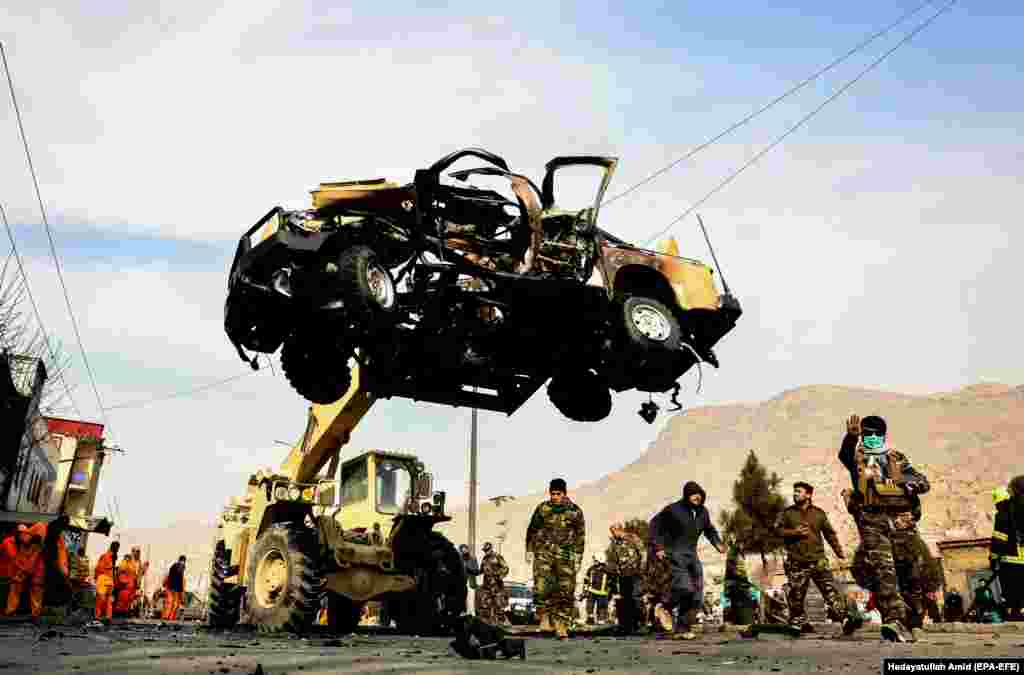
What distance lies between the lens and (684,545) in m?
10.3

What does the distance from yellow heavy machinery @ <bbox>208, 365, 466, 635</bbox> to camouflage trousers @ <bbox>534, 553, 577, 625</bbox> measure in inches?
67.5

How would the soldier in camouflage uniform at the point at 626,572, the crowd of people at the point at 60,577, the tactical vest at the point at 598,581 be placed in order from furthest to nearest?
the tactical vest at the point at 598,581, the crowd of people at the point at 60,577, the soldier in camouflage uniform at the point at 626,572

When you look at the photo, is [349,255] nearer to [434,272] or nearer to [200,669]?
[434,272]

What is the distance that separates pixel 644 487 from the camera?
396 ft

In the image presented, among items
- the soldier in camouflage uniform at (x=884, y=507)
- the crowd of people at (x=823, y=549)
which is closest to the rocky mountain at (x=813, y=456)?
the crowd of people at (x=823, y=549)

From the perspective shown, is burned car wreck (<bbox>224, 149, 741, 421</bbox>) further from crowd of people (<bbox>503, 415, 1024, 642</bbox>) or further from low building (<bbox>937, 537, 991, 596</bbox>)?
low building (<bbox>937, 537, 991, 596</bbox>)

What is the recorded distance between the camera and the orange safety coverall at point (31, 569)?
15523 millimetres

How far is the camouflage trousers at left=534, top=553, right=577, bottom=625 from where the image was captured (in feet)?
33.0

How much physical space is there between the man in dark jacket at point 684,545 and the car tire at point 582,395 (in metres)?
1.35

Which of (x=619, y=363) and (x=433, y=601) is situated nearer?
(x=619, y=363)

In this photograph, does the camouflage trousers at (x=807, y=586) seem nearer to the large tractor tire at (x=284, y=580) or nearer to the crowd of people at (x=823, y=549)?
the crowd of people at (x=823, y=549)

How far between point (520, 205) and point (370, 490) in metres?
4.71

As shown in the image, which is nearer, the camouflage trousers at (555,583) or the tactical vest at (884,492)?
the tactical vest at (884,492)

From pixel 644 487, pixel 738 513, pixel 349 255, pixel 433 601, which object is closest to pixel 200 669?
pixel 349 255
